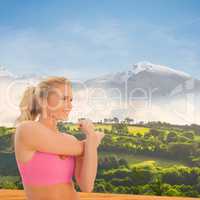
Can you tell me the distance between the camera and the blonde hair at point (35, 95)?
4.25 feet

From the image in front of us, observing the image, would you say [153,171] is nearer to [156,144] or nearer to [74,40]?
Result: [156,144]

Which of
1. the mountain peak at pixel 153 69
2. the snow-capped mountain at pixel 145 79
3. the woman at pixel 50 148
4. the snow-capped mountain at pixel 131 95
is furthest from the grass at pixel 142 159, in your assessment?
the woman at pixel 50 148

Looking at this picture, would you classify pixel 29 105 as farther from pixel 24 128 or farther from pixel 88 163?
pixel 88 163

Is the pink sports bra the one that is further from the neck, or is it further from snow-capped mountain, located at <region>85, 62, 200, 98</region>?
snow-capped mountain, located at <region>85, 62, 200, 98</region>

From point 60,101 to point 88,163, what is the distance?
210 millimetres

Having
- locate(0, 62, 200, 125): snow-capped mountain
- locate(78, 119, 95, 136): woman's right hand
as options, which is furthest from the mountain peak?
locate(78, 119, 95, 136): woman's right hand

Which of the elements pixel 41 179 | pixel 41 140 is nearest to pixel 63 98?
pixel 41 140

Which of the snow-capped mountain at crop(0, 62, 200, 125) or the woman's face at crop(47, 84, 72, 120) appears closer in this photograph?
the woman's face at crop(47, 84, 72, 120)

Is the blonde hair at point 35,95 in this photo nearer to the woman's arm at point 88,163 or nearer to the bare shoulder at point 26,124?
the bare shoulder at point 26,124

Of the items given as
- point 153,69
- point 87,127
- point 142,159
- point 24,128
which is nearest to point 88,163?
point 87,127

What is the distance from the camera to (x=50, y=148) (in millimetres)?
1242

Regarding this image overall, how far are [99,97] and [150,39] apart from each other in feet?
3.46

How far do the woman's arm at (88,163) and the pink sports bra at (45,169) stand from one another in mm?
44

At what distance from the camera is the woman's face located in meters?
1.30
